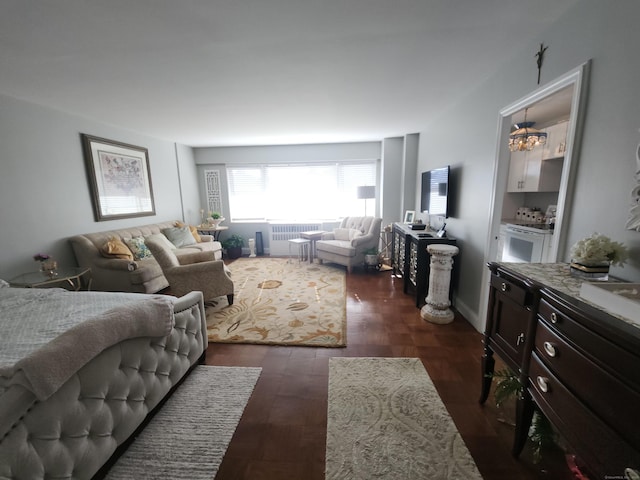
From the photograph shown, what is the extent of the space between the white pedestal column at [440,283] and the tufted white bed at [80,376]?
2.46 m

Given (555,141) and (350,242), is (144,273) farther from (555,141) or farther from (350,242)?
(555,141)

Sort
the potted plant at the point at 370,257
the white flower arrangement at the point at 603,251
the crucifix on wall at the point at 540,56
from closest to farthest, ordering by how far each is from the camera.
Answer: the white flower arrangement at the point at 603,251
the crucifix on wall at the point at 540,56
the potted plant at the point at 370,257

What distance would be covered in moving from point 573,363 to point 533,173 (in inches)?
158

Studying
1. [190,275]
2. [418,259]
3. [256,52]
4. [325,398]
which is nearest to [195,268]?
[190,275]

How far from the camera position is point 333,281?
13.6 feet

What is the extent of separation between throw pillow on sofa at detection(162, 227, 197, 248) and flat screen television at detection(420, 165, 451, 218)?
13.9 feet

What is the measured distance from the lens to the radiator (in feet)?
18.8

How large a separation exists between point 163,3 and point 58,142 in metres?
2.97

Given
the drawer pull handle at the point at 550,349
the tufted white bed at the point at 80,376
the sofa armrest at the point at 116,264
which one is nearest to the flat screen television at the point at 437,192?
the drawer pull handle at the point at 550,349

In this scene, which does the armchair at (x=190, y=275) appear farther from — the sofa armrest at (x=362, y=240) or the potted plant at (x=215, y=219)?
the potted plant at (x=215, y=219)

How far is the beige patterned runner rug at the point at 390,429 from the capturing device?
1.30 metres

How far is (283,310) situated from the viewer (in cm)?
311

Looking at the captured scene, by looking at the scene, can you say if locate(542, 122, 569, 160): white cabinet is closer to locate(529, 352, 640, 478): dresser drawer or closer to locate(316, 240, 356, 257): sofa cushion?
locate(316, 240, 356, 257): sofa cushion

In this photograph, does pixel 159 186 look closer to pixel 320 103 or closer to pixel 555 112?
pixel 320 103
